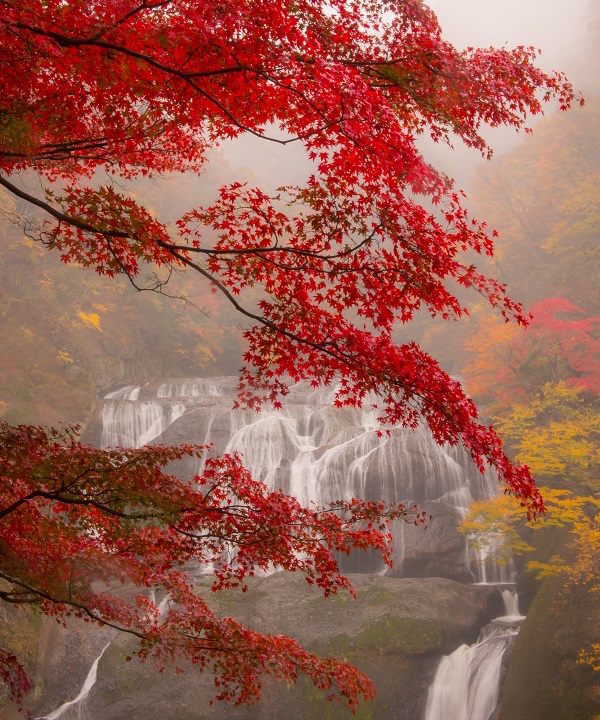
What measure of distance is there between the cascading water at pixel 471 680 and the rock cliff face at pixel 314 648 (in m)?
0.20

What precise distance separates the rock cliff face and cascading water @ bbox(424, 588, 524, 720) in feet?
0.65

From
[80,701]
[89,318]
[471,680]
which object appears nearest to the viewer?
[80,701]

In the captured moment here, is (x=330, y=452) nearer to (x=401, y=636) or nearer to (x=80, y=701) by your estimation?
(x=401, y=636)

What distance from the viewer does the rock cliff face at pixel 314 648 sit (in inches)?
370

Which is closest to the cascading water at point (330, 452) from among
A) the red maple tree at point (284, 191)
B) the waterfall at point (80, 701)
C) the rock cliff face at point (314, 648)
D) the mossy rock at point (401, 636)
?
the rock cliff face at point (314, 648)

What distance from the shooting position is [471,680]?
9750 mm

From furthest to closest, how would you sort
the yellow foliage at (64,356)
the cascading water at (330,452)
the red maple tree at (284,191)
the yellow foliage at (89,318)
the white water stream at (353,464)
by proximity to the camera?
the yellow foliage at (89,318), the yellow foliage at (64,356), the cascading water at (330,452), the white water stream at (353,464), the red maple tree at (284,191)

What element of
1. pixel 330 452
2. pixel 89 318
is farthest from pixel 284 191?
pixel 89 318

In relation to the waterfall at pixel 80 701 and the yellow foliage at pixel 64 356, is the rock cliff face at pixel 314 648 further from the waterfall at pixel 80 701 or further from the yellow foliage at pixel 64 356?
the yellow foliage at pixel 64 356

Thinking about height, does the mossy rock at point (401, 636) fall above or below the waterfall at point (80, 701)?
above

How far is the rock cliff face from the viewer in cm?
939

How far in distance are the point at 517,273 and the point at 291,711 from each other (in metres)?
20.1

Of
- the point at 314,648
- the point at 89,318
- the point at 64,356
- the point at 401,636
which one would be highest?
the point at 89,318

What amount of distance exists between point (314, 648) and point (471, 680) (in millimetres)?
2837
